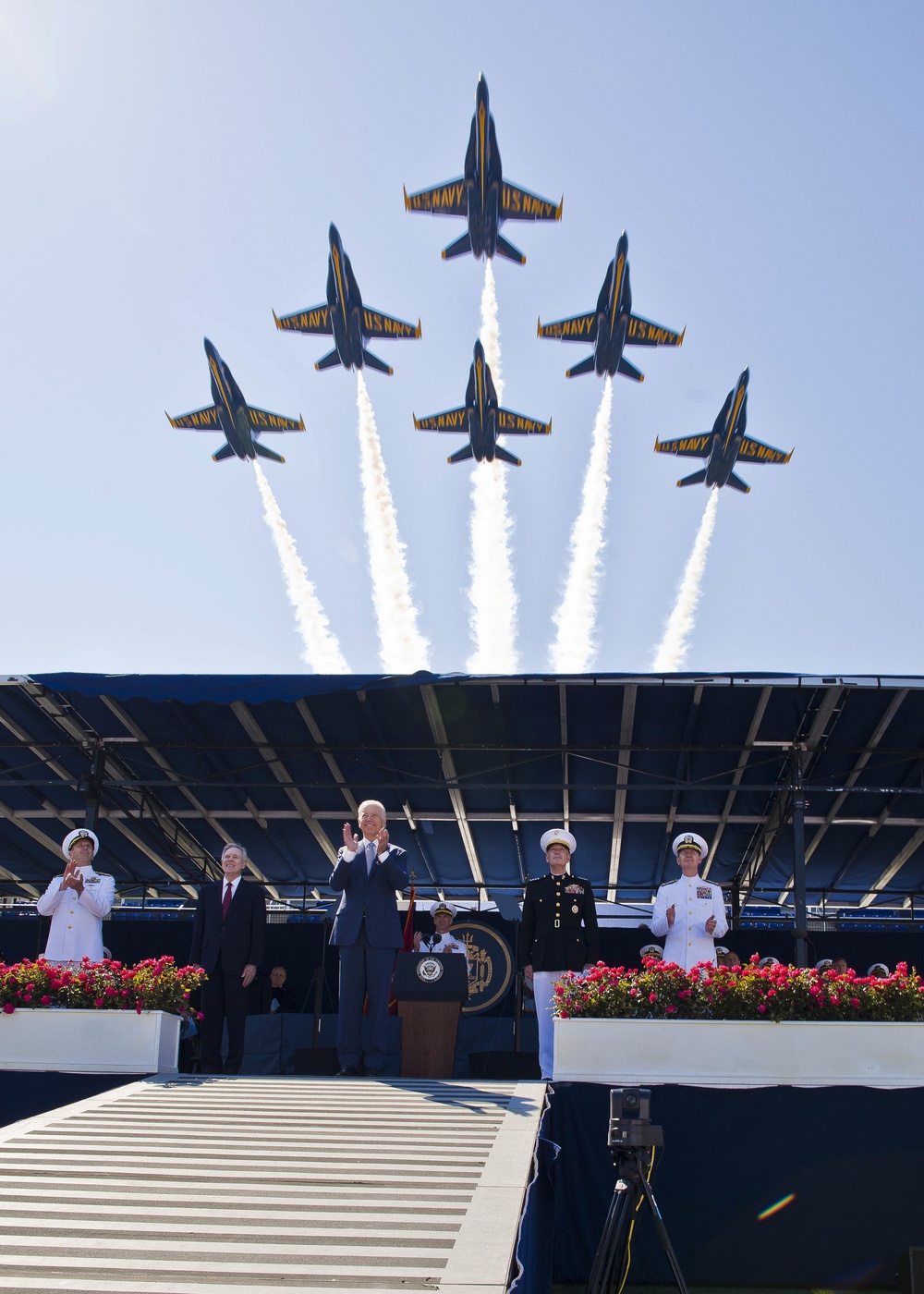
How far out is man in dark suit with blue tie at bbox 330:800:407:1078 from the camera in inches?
276

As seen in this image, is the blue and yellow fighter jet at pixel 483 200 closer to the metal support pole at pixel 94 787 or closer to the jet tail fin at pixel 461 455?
the jet tail fin at pixel 461 455

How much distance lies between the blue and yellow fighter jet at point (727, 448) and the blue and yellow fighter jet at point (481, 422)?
3.96 meters

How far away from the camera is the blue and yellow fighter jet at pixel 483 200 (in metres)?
24.8

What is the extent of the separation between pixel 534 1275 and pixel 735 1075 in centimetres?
206

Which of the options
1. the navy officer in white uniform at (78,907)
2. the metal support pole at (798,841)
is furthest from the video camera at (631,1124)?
the metal support pole at (798,841)

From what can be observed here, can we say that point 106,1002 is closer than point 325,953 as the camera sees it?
Yes

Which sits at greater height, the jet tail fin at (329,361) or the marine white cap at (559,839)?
the jet tail fin at (329,361)

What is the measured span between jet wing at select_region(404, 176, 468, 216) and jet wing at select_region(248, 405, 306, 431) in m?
6.91

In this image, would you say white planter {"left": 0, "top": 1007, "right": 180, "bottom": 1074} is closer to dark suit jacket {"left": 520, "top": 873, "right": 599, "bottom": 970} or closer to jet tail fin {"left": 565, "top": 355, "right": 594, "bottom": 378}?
dark suit jacket {"left": 520, "top": 873, "right": 599, "bottom": 970}

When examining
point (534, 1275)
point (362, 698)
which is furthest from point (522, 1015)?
point (534, 1275)

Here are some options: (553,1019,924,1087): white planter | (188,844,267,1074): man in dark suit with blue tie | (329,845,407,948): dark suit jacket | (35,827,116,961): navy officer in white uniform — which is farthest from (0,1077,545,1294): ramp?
(35,827,116,961): navy officer in white uniform

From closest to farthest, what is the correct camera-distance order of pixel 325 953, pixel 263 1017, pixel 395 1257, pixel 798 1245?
pixel 395 1257, pixel 798 1245, pixel 263 1017, pixel 325 953

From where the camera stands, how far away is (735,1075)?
19.4ft

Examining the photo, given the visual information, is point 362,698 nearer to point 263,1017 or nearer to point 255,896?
point 263,1017
